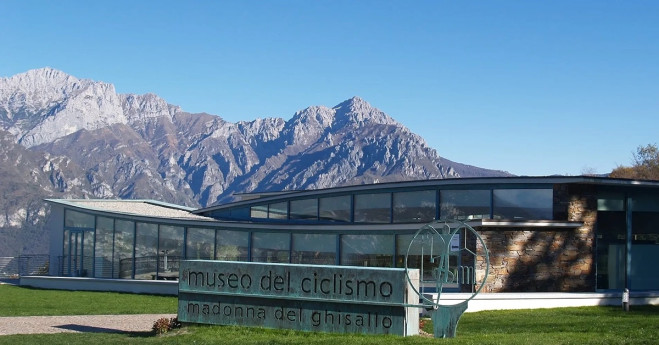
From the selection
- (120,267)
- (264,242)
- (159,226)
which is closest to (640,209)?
(264,242)

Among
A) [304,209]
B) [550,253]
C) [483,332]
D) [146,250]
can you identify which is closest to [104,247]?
[146,250]

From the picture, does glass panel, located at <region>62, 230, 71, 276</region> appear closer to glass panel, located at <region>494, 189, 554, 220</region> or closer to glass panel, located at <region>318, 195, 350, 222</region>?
glass panel, located at <region>318, 195, 350, 222</region>

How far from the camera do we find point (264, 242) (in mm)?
36656

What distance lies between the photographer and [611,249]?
31.8 m

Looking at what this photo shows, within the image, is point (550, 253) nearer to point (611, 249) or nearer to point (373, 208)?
point (611, 249)

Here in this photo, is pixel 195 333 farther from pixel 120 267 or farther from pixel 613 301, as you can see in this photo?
pixel 120 267

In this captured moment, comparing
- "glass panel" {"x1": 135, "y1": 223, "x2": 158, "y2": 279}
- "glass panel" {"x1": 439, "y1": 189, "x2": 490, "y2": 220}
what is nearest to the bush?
"glass panel" {"x1": 439, "y1": 189, "x2": 490, "y2": 220}

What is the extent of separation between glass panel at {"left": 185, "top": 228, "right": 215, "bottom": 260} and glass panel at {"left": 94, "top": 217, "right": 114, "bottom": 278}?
472 centimetres

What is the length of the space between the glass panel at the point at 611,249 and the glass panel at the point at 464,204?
4.06 m

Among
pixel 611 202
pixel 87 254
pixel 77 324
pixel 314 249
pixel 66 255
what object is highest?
pixel 611 202

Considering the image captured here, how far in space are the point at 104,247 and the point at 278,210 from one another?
899cm

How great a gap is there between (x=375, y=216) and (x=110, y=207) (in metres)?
17.1

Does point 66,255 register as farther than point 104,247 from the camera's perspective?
Yes

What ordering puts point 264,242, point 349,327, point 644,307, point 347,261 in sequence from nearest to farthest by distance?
point 349,327 → point 644,307 → point 347,261 → point 264,242
